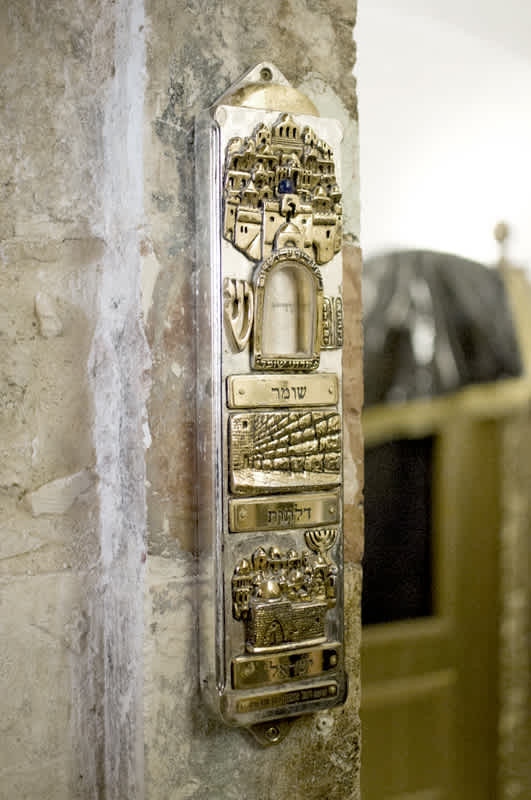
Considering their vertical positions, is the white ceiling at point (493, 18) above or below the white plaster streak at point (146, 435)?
above

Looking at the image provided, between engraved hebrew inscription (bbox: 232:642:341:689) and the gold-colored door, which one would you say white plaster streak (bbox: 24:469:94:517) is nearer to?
engraved hebrew inscription (bbox: 232:642:341:689)

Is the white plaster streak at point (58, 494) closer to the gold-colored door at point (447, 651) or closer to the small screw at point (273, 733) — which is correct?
the small screw at point (273, 733)

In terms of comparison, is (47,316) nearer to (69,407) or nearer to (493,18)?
(69,407)

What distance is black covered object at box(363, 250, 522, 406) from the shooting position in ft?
4.94

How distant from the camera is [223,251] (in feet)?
2.37

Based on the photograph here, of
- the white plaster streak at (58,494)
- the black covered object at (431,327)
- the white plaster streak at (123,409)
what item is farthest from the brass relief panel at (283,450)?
the black covered object at (431,327)

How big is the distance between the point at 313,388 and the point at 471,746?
136cm

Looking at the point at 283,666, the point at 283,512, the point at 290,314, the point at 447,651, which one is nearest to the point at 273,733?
the point at 283,666

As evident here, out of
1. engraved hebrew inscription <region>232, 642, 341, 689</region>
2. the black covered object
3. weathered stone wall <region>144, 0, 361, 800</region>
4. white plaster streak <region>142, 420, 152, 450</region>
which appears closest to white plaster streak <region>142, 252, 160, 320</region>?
weathered stone wall <region>144, 0, 361, 800</region>

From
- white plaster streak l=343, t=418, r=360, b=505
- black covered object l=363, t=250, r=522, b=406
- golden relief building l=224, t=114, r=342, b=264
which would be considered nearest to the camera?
golden relief building l=224, t=114, r=342, b=264

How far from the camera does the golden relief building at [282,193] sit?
723 mm

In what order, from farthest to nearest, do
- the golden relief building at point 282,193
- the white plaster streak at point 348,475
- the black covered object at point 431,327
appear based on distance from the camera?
the black covered object at point 431,327 < the white plaster streak at point 348,475 < the golden relief building at point 282,193

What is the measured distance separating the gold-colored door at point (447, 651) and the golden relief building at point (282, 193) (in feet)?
2.65

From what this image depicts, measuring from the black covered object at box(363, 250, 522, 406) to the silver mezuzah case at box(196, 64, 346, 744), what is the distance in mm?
720
